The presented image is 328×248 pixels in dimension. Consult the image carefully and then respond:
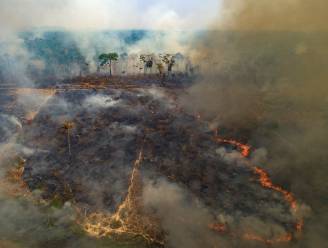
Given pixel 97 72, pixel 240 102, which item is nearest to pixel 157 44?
pixel 97 72

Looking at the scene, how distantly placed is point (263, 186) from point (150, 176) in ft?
66.3

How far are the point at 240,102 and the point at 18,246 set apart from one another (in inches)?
2745

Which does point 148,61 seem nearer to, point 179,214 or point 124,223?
point 179,214

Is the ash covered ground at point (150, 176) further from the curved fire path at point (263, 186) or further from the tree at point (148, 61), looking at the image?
the tree at point (148, 61)

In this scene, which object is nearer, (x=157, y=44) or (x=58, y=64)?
(x=58, y=64)

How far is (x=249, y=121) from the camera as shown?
90500 mm

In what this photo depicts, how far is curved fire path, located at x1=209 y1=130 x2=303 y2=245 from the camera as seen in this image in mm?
51938

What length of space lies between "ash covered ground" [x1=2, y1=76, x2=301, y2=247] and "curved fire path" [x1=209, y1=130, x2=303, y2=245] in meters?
0.18

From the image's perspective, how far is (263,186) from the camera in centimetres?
6400

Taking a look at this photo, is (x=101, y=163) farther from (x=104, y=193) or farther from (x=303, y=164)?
(x=303, y=164)

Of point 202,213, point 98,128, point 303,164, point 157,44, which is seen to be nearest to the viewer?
point 202,213

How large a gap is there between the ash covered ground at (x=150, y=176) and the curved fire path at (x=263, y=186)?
185 mm

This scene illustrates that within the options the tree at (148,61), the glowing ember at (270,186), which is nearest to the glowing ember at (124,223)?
the glowing ember at (270,186)

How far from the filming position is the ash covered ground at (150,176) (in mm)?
54531
